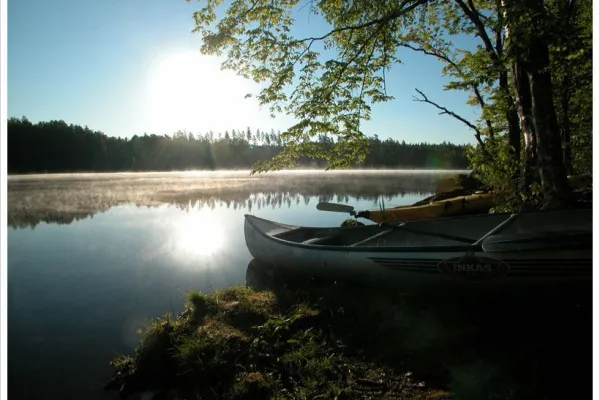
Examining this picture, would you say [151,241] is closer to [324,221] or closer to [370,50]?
[324,221]

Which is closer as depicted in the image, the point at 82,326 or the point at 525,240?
the point at 525,240

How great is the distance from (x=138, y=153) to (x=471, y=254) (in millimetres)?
105447

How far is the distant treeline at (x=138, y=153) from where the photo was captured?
2899 inches

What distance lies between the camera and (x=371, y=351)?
421cm

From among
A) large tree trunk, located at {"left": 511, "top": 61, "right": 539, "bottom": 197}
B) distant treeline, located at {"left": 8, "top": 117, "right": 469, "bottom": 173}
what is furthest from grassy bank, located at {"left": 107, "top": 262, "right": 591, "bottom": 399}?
distant treeline, located at {"left": 8, "top": 117, "right": 469, "bottom": 173}

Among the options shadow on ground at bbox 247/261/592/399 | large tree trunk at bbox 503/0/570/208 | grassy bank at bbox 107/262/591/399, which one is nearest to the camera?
shadow on ground at bbox 247/261/592/399

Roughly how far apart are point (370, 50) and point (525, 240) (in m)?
5.92

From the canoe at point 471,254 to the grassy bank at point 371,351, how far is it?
1.20 feet

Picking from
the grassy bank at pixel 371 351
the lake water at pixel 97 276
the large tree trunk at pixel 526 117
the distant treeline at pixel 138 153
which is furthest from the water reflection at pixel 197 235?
the distant treeline at pixel 138 153

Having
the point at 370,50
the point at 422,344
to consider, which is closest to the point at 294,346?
the point at 422,344

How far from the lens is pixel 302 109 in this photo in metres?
7.75

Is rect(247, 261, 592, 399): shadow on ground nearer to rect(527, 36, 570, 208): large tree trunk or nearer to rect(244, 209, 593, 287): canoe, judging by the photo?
rect(244, 209, 593, 287): canoe

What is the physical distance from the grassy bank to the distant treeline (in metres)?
54.6

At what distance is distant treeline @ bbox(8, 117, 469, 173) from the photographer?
242 ft
